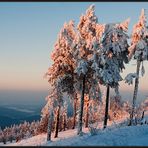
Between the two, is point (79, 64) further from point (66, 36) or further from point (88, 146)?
point (88, 146)

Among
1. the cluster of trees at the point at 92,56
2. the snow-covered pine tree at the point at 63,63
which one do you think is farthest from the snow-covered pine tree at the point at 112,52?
the snow-covered pine tree at the point at 63,63

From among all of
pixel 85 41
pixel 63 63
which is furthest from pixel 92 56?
pixel 63 63

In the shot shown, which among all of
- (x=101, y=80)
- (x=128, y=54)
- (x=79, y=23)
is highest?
(x=79, y=23)

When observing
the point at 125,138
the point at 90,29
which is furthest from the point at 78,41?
the point at 125,138

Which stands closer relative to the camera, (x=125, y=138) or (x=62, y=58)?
(x=125, y=138)

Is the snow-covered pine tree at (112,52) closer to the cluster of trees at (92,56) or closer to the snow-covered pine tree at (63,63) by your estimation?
the cluster of trees at (92,56)

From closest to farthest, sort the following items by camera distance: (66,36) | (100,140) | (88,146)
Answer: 1. (88,146)
2. (100,140)
3. (66,36)

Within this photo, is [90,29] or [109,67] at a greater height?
[90,29]

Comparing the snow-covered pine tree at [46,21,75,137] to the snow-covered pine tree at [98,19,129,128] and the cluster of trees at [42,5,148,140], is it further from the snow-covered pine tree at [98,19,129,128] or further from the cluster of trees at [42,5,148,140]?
the snow-covered pine tree at [98,19,129,128]

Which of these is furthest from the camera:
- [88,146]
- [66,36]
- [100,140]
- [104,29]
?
[66,36]

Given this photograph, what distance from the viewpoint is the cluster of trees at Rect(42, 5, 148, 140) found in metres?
43.0

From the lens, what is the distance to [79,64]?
42875mm

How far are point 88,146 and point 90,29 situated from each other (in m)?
26.5

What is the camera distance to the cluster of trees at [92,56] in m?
43.0
